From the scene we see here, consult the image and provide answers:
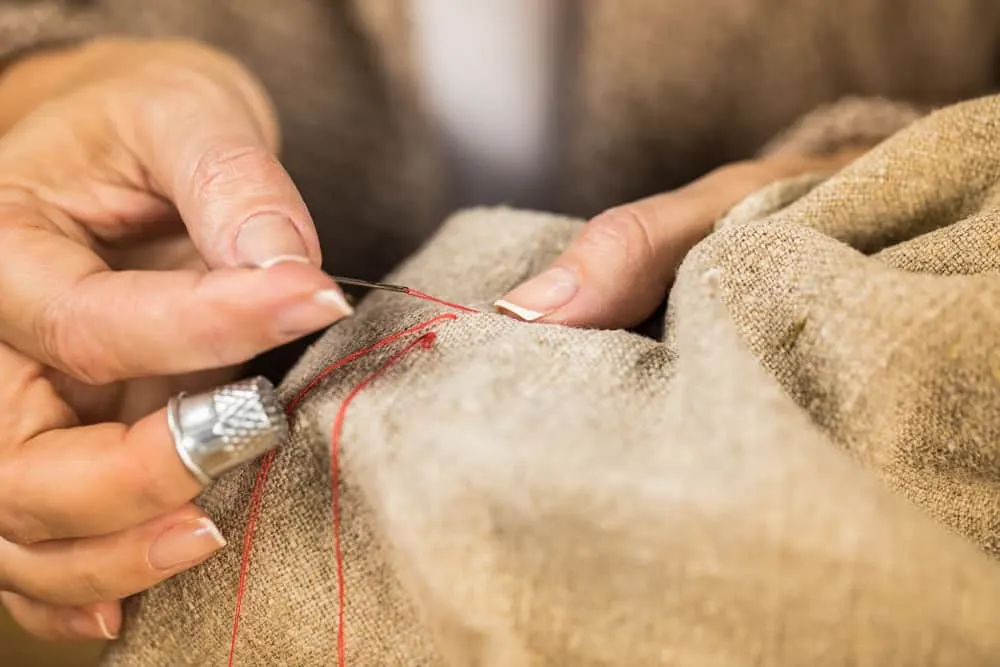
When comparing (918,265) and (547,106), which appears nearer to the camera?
(918,265)

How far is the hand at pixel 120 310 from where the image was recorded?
1.39 ft

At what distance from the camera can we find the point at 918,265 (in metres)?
0.45

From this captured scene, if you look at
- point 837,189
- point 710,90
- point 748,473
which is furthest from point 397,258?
point 748,473

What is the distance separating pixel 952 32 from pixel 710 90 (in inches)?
10.8

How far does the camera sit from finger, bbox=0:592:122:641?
0.52m

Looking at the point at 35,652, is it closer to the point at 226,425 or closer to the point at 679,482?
the point at 226,425

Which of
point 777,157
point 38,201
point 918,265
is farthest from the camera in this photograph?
point 777,157

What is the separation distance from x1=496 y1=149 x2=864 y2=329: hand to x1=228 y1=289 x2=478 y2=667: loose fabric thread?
0.06 meters

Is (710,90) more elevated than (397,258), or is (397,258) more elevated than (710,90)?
(710,90)

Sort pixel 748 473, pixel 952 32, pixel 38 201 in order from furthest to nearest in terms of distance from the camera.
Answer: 1. pixel 952 32
2. pixel 38 201
3. pixel 748 473

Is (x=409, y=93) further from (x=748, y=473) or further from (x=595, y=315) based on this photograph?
(x=748, y=473)

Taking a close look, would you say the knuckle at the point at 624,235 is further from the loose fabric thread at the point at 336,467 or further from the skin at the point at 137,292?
the loose fabric thread at the point at 336,467

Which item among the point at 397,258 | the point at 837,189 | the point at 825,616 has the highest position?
the point at 837,189

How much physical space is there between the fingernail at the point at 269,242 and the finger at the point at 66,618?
0.27 m
